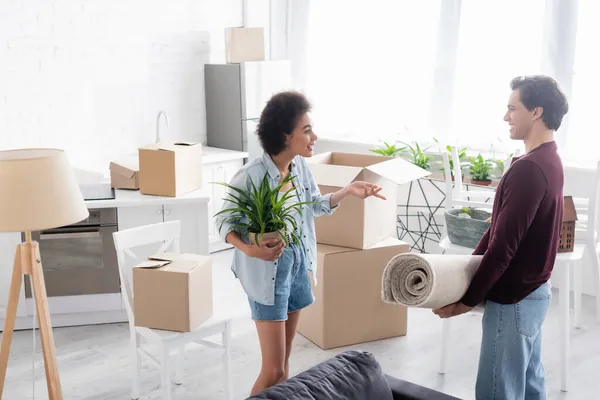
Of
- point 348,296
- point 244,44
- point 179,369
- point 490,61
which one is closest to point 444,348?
point 348,296

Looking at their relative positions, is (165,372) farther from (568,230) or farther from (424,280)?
(568,230)

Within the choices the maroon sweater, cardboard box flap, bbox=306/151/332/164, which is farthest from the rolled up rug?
cardboard box flap, bbox=306/151/332/164

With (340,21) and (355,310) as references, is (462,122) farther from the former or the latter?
(355,310)

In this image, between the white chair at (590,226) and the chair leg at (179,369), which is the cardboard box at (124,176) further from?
the white chair at (590,226)

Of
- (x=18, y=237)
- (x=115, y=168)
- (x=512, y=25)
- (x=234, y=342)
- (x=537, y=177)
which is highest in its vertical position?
(x=512, y=25)

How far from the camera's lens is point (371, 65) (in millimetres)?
6273

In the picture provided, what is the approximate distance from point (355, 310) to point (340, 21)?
124 inches

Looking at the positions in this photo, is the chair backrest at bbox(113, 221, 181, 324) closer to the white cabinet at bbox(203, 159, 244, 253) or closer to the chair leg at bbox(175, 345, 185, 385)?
the chair leg at bbox(175, 345, 185, 385)

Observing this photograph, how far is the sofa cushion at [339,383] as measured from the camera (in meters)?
2.05

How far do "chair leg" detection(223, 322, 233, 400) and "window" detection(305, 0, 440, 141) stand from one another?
277 centimetres

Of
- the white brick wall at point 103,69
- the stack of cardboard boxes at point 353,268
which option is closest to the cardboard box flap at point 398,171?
the stack of cardboard boxes at point 353,268

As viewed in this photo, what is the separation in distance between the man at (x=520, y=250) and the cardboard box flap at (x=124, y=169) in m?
2.57

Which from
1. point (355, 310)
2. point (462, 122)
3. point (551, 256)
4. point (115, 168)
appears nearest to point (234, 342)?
point (355, 310)

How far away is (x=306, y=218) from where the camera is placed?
3012 mm
